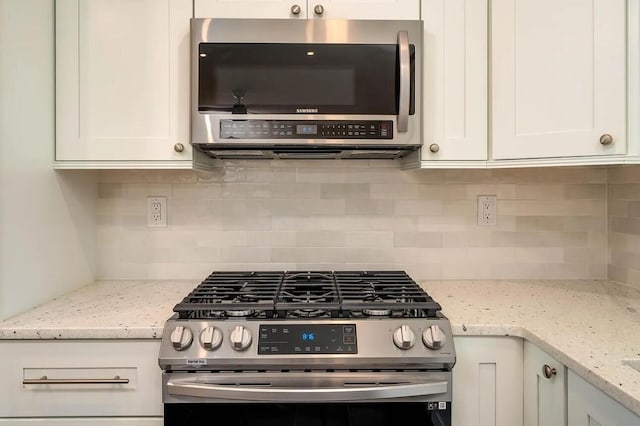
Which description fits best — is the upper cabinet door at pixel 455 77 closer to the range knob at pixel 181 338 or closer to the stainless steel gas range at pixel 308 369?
the stainless steel gas range at pixel 308 369

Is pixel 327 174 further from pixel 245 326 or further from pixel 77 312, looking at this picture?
pixel 77 312

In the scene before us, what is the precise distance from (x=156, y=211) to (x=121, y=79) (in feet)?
1.85

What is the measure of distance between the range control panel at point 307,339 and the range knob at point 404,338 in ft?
0.36

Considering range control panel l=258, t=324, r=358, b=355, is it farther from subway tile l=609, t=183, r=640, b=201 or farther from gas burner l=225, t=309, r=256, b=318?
subway tile l=609, t=183, r=640, b=201

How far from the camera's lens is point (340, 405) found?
3.76 feet

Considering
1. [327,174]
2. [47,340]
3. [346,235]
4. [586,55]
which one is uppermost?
[586,55]

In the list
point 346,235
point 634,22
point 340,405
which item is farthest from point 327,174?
point 634,22

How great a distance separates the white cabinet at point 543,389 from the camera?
1057 millimetres

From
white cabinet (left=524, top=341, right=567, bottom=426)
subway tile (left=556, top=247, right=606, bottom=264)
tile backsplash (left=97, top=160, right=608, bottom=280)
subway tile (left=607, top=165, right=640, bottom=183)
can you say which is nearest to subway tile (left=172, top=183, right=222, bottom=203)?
tile backsplash (left=97, top=160, right=608, bottom=280)

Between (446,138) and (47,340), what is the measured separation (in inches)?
55.1

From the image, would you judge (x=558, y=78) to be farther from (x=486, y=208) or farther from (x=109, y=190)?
(x=109, y=190)

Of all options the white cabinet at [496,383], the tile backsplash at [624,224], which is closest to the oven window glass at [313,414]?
the white cabinet at [496,383]

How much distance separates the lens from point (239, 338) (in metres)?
1.13

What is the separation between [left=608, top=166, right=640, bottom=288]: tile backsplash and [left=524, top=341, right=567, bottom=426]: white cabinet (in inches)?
32.3
